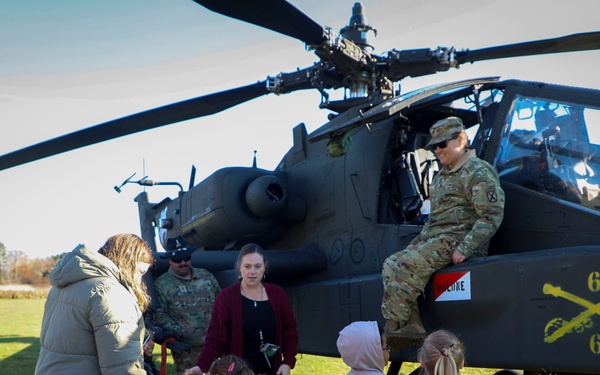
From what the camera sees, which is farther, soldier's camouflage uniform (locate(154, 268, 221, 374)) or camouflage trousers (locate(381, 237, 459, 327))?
soldier's camouflage uniform (locate(154, 268, 221, 374))

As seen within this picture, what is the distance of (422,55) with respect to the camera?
704cm

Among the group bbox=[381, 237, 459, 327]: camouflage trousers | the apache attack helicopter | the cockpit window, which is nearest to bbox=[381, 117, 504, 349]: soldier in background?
bbox=[381, 237, 459, 327]: camouflage trousers

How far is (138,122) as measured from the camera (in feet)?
25.1

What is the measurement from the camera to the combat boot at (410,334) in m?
4.65

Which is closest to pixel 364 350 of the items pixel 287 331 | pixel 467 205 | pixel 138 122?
pixel 287 331

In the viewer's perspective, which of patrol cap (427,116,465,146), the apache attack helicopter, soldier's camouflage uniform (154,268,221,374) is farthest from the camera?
→ soldier's camouflage uniform (154,268,221,374)

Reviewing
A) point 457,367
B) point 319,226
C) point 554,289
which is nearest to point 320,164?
point 319,226

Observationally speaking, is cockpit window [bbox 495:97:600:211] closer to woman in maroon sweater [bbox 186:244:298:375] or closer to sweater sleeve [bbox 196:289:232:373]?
woman in maroon sweater [bbox 186:244:298:375]

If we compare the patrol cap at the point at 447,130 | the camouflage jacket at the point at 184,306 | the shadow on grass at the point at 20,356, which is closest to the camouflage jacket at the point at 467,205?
the patrol cap at the point at 447,130

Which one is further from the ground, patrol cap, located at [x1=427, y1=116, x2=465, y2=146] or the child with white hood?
patrol cap, located at [x1=427, y1=116, x2=465, y2=146]

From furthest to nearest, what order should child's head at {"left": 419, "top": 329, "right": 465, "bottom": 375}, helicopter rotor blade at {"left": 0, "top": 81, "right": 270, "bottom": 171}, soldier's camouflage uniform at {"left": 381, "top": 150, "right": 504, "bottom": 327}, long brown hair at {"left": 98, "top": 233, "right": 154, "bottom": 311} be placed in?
helicopter rotor blade at {"left": 0, "top": 81, "right": 270, "bottom": 171}, soldier's camouflage uniform at {"left": 381, "top": 150, "right": 504, "bottom": 327}, long brown hair at {"left": 98, "top": 233, "right": 154, "bottom": 311}, child's head at {"left": 419, "top": 329, "right": 465, "bottom": 375}

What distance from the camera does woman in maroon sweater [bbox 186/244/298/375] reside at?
4.45 metres

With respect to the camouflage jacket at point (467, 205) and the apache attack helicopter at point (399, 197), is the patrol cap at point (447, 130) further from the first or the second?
the apache attack helicopter at point (399, 197)

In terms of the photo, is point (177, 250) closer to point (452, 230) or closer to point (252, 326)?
point (252, 326)
